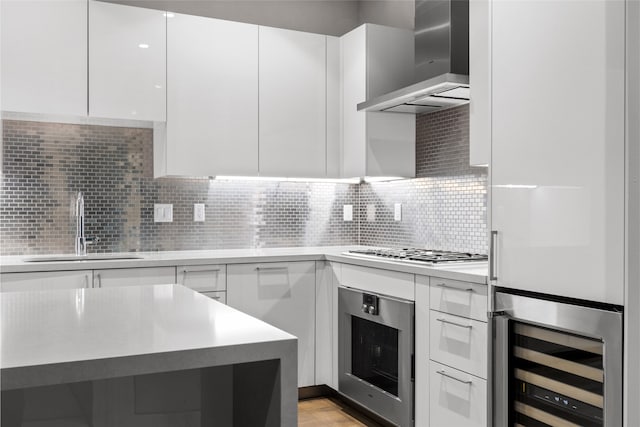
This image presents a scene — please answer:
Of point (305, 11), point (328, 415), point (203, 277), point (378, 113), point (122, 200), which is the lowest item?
point (328, 415)

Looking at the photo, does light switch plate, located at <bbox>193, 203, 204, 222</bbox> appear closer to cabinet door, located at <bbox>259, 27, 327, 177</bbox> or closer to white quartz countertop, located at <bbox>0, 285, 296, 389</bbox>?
cabinet door, located at <bbox>259, 27, 327, 177</bbox>

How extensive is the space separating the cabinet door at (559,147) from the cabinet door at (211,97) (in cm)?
184

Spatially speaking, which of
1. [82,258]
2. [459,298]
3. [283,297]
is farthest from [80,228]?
[459,298]

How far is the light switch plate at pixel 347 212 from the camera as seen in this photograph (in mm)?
4418

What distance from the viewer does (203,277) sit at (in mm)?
3381

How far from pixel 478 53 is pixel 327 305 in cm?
166

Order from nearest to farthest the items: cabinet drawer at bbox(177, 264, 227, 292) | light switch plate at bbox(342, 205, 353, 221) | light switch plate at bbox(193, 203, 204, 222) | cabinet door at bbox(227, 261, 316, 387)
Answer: cabinet drawer at bbox(177, 264, 227, 292)
cabinet door at bbox(227, 261, 316, 387)
light switch plate at bbox(193, 203, 204, 222)
light switch plate at bbox(342, 205, 353, 221)

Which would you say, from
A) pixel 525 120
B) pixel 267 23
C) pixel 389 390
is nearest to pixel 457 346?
pixel 389 390

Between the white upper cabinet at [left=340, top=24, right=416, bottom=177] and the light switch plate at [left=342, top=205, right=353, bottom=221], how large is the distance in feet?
1.73

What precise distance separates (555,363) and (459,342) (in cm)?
59

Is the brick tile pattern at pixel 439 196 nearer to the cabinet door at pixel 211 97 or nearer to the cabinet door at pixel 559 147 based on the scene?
the cabinet door at pixel 211 97

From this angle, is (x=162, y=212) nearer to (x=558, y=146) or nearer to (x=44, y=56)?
(x=44, y=56)

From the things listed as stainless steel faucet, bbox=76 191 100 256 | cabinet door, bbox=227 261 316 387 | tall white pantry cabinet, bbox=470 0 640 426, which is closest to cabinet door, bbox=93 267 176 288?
cabinet door, bbox=227 261 316 387

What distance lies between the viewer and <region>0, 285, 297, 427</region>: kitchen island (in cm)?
98
